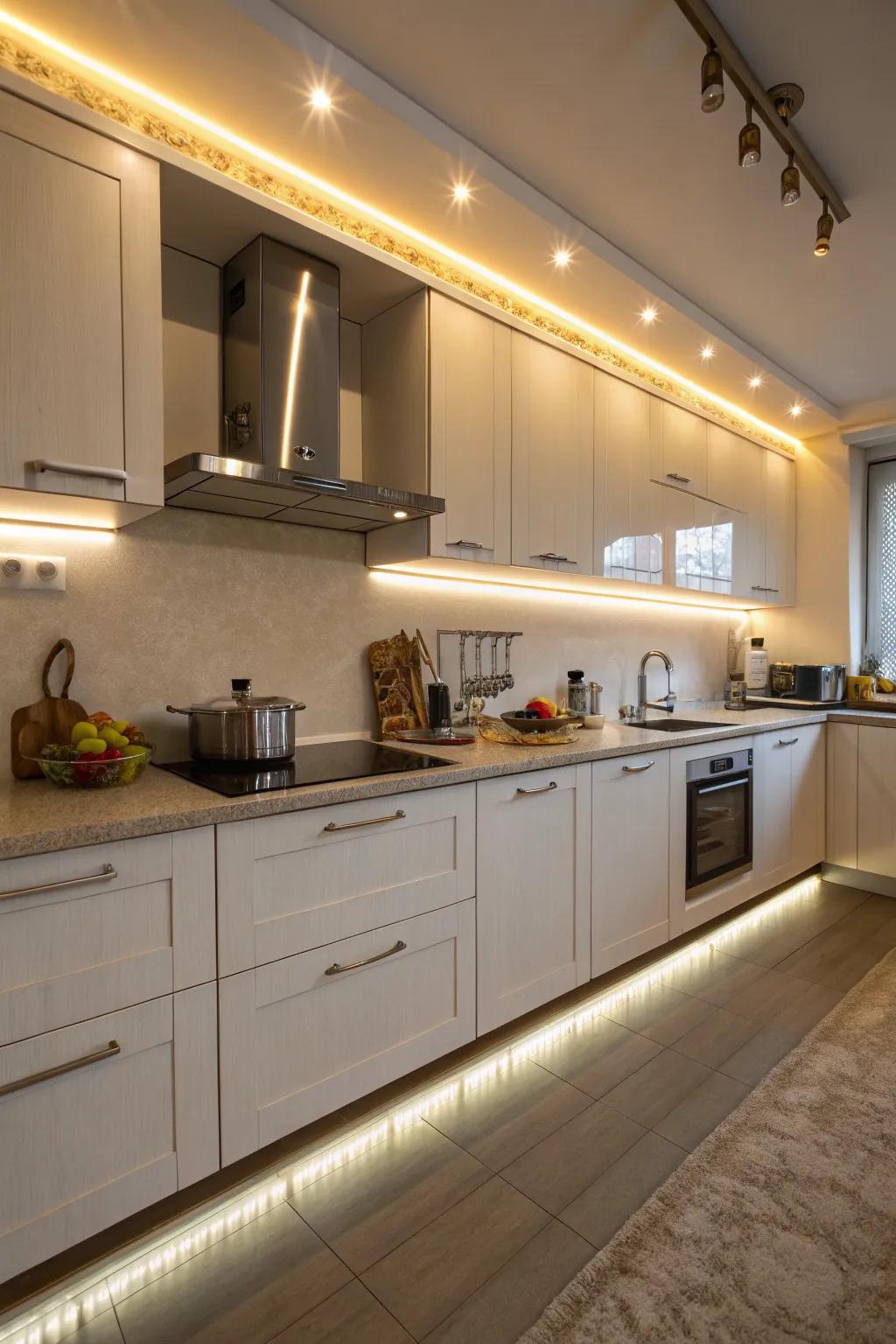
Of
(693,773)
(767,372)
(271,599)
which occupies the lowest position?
(693,773)

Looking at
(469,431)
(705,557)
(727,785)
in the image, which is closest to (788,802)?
(727,785)

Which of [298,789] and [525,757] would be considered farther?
[525,757]

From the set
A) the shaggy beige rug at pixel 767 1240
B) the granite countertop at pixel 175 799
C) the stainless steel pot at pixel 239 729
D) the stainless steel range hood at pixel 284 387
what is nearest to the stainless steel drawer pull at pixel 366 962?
the granite countertop at pixel 175 799

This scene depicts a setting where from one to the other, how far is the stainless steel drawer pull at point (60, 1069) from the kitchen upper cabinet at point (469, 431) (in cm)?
152

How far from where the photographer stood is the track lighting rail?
1527 mm

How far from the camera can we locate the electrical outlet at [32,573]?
5.57 feet

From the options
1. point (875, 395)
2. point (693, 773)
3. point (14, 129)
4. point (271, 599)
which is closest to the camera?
point (14, 129)

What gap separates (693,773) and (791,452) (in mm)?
2531

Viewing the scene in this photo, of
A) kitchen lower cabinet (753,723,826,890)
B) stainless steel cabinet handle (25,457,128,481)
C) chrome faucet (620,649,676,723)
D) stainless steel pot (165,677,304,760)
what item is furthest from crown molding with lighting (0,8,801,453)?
kitchen lower cabinet (753,723,826,890)

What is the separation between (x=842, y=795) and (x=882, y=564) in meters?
1.49

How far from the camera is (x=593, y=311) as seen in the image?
2.73m

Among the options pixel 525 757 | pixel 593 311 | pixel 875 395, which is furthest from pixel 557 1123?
pixel 875 395

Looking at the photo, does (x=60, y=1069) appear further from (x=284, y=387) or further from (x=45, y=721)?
(x=284, y=387)

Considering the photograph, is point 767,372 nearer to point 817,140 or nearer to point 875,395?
point 875,395
